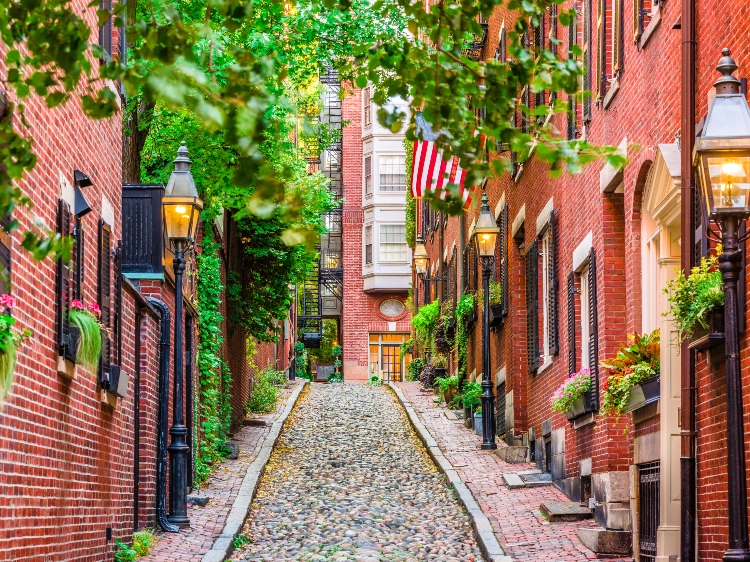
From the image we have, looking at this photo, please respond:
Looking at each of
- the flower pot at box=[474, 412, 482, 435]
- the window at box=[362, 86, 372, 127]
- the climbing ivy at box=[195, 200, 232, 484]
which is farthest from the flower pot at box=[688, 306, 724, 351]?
the window at box=[362, 86, 372, 127]

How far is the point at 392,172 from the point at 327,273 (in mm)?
6229

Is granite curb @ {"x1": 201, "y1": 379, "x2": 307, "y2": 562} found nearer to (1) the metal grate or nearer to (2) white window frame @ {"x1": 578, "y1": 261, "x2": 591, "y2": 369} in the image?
(1) the metal grate

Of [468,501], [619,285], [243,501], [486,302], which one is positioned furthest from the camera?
[486,302]

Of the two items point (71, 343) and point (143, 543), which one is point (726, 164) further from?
point (143, 543)

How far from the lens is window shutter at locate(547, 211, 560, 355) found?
56.1ft

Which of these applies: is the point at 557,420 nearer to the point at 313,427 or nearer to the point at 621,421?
the point at 621,421

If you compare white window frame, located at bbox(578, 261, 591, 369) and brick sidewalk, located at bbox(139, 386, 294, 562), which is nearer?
brick sidewalk, located at bbox(139, 386, 294, 562)

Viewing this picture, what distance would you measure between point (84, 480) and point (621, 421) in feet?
18.6

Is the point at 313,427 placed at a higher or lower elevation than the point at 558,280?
lower

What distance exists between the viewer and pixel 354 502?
17.0 meters

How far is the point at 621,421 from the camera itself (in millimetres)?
13461

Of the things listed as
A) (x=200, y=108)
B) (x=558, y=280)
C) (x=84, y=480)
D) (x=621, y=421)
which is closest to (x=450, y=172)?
(x=558, y=280)

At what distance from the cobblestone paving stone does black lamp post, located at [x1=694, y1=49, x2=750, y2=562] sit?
6.20 m

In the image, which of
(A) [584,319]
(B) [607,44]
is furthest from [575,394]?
(B) [607,44]
